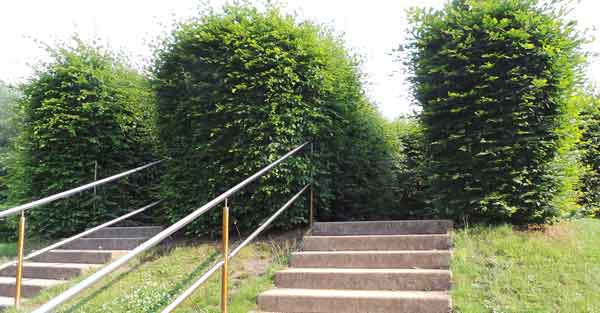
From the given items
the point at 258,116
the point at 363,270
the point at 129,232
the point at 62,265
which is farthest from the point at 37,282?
the point at 363,270

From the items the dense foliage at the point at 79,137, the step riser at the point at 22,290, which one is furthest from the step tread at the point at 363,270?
the dense foliage at the point at 79,137

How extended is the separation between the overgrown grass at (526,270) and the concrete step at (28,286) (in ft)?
13.1

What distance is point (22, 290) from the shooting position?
484 cm

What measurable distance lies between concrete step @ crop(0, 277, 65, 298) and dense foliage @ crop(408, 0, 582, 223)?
411 centimetres

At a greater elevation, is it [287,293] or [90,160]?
[90,160]

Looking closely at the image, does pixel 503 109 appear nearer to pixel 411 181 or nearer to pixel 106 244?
pixel 411 181

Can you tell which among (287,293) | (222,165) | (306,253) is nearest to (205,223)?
(222,165)

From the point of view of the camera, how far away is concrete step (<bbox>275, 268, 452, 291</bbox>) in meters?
3.57

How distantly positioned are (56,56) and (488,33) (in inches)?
235

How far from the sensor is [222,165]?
5.16 meters

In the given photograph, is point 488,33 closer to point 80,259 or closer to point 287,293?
point 287,293

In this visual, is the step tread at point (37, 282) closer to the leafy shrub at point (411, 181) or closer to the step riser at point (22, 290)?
the step riser at point (22, 290)

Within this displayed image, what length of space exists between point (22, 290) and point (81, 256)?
72cm

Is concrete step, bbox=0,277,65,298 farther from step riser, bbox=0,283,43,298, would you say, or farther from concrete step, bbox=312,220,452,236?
concrete step, bbox=312,220,452,236
